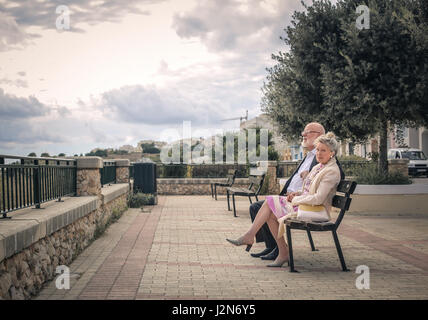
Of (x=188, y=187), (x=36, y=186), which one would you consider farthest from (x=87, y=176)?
(x=188, y=187)

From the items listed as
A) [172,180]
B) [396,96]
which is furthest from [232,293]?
[172,180]

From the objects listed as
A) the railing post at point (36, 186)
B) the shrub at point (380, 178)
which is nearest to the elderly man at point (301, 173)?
the railing post at point (36, 186)

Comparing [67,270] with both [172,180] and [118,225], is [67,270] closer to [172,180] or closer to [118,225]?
[118,225]

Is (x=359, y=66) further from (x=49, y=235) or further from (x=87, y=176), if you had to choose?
(x=49, y=235)

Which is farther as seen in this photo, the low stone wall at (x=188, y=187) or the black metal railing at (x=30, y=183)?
the low stone wall at (x=188, y=187)

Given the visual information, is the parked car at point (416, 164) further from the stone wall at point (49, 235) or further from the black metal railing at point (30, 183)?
the black metal railing at point (30, 183)

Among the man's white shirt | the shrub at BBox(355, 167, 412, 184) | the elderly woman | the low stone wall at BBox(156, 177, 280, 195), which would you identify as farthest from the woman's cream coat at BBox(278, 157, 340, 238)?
the low stone wall at BBox(156, 177, 280, 195)

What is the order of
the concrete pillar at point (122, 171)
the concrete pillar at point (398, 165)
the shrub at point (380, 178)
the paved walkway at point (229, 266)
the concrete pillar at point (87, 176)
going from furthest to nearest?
the concrete pillar at point (122, 171), the concrete pillar at point (398, 165), the shrub at point (380, 178), the concrete pillar at point (87, 176), the paved walkway at point (229, 266)

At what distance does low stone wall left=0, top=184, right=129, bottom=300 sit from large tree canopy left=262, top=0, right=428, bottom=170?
7.17m

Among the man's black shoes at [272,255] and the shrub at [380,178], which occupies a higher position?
the shrub at [380,178]

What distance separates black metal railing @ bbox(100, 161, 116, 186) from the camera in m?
11.4

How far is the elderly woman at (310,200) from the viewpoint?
18.1 feet

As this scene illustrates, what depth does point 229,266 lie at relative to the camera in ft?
19.5

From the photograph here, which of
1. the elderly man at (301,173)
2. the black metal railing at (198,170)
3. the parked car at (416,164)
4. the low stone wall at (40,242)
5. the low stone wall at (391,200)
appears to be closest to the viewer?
the low stone wall at (40,242)
